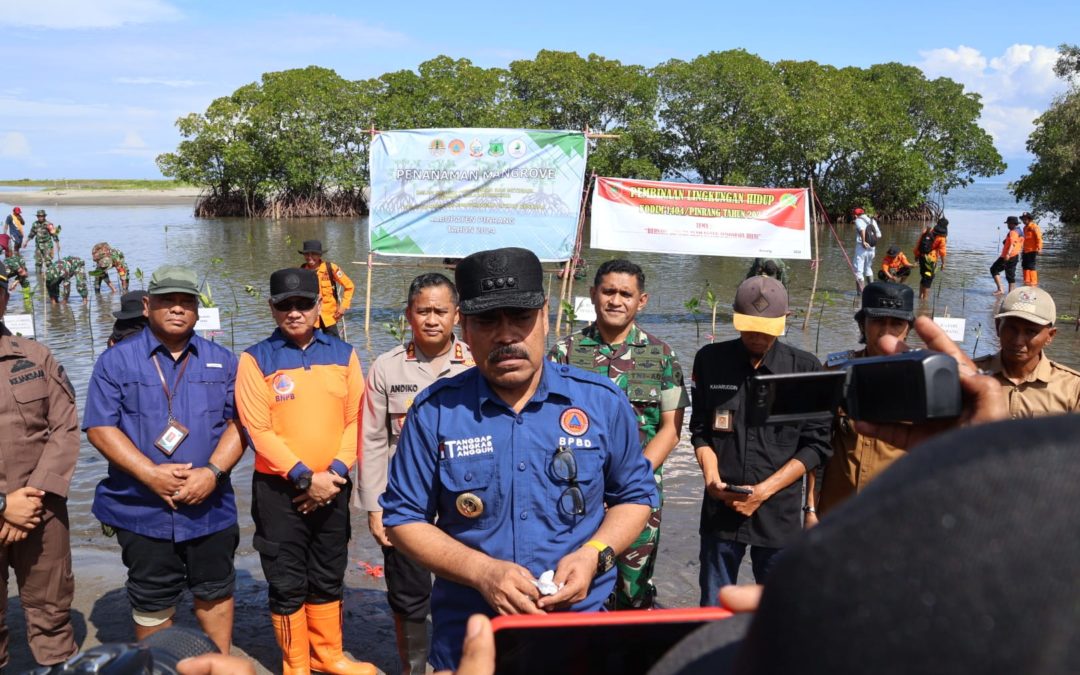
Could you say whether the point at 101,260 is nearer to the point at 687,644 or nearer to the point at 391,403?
the point at 391,403

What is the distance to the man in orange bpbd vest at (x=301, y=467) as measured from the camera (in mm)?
3949

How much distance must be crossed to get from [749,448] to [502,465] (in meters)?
1.83

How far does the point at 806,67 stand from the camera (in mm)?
45406

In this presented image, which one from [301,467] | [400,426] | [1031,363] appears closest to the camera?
[1031,363]

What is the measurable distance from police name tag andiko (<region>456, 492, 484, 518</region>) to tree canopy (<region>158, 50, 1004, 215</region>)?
3683cm

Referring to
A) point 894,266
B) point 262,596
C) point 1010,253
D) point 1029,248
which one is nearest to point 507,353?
point 262,596

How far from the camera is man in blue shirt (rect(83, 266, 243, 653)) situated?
3.78m

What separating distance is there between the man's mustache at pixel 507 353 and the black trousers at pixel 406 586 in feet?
6.37

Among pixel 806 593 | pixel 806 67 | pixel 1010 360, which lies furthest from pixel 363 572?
pixel 806 67

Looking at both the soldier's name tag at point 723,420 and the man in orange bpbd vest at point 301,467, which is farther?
the man in orange bpbd vest at point 301,467

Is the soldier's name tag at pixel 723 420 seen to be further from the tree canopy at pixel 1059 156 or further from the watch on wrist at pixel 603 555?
the tree canopy at pixel 1059 156

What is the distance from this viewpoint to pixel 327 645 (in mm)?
4121

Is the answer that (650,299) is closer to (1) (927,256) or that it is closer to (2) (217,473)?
(1) (927,256)

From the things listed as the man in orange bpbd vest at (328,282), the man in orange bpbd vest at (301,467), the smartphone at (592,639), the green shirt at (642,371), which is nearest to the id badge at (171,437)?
the man in orange bpbd vest at (301,467)
